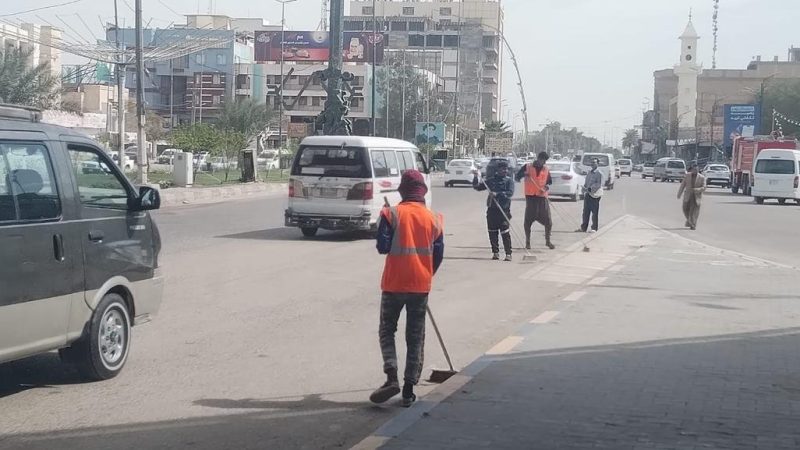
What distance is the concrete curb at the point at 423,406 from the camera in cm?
600

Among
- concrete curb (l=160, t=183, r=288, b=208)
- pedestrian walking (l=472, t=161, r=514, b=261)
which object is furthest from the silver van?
concrete curb (l=160, t=183, r=288, b=208)

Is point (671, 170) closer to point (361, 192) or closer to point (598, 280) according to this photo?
point (361, 192)

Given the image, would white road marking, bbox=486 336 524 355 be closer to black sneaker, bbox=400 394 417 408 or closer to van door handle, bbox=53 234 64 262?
black sneaker, bbox=400 394 417 408

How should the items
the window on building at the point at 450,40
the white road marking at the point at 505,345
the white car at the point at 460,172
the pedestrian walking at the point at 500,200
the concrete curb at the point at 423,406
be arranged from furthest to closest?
1. the window on building at the point at 450,40
2. the white car at the point at 460,172
3. the pedestrian walking at the point at 500,200
4. the white road marking at the point at 505,345
5. the concrete curb at the point at 423,406

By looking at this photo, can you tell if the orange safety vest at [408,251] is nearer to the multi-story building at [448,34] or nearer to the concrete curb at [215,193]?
the concrete curb at [215,193]

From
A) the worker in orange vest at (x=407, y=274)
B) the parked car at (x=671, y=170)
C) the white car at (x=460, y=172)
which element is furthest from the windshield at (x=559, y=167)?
the parked car at (x=671, y=170)

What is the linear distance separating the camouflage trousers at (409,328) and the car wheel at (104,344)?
2.12m

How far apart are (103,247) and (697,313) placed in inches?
279

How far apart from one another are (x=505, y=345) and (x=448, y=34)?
5905 inches

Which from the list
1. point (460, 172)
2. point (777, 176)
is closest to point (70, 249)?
point (777, 176)

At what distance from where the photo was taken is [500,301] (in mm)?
12859

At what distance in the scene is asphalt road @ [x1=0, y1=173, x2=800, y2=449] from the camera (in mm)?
6527

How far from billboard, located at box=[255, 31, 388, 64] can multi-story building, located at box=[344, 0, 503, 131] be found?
42.2 m

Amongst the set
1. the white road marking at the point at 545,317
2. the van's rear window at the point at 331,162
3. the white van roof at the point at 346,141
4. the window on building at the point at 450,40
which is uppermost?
the window on building at the point at 450,40
